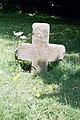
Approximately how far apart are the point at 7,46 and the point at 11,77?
2128 mm

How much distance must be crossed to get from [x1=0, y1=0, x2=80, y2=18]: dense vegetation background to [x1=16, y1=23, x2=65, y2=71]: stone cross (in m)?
8.62

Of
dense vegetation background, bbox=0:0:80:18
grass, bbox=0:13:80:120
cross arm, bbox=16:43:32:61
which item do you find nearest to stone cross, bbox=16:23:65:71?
cross arm, bbox=16:43:32:61

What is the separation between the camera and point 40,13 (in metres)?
13.7

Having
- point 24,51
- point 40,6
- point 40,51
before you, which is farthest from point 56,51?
point 40,6

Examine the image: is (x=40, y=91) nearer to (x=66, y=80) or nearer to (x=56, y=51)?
(x=66, y=80)

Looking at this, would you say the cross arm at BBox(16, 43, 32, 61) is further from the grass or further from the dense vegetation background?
the dense vegetation background

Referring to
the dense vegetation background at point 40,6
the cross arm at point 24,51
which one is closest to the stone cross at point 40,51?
the cross arm at point 24,51

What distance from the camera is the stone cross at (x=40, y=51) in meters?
4.96

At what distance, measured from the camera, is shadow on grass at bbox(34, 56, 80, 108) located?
4.21m

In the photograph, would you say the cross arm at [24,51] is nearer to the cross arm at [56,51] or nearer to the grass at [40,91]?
the grass at [40,91]

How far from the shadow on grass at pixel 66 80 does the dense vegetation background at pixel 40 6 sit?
8010mm

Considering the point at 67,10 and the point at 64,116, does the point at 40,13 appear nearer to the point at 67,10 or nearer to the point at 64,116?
the point at 67,10

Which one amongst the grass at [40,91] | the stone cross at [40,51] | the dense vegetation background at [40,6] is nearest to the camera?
the grass at [40,91]

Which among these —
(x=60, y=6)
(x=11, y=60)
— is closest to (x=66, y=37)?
(x=11, y=60)
